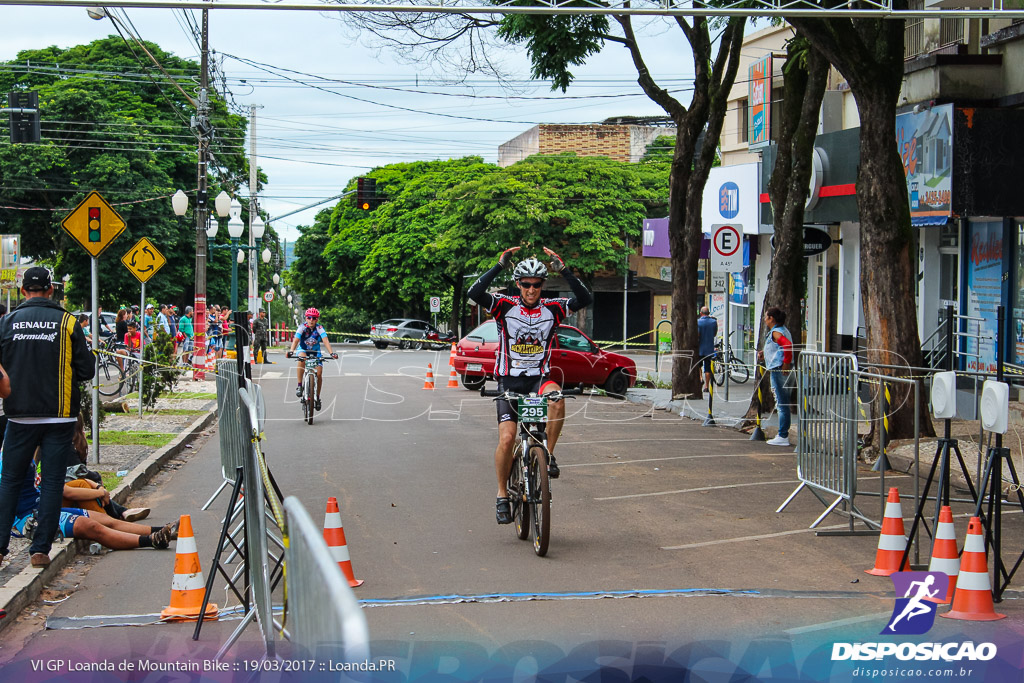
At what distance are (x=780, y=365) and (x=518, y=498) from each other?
7495 mm

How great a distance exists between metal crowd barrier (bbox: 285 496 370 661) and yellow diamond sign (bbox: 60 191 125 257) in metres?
9.89

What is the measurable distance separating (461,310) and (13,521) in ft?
188

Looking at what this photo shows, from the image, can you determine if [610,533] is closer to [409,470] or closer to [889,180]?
[409,470]

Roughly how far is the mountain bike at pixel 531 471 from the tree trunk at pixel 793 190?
886 centimetres

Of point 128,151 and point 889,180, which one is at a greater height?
point 128,151

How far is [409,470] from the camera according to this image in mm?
12508

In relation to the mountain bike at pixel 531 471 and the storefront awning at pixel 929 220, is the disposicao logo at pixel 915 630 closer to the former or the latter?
the mountain bike at pixel 531 471

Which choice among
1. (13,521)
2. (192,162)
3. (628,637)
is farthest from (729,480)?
(192,162)

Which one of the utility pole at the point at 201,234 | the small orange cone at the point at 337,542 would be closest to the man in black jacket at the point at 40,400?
the small orange cone at the point at 337,542

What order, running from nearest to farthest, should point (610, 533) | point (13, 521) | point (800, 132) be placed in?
point (13, 521), point (610, 533), point (800, 132)

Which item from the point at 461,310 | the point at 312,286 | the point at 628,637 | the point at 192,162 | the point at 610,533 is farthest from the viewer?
the point at 312,286

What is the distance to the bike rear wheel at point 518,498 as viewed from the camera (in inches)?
333

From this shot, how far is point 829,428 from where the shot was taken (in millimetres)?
8969

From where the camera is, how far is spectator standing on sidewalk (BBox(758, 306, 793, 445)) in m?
14.9
